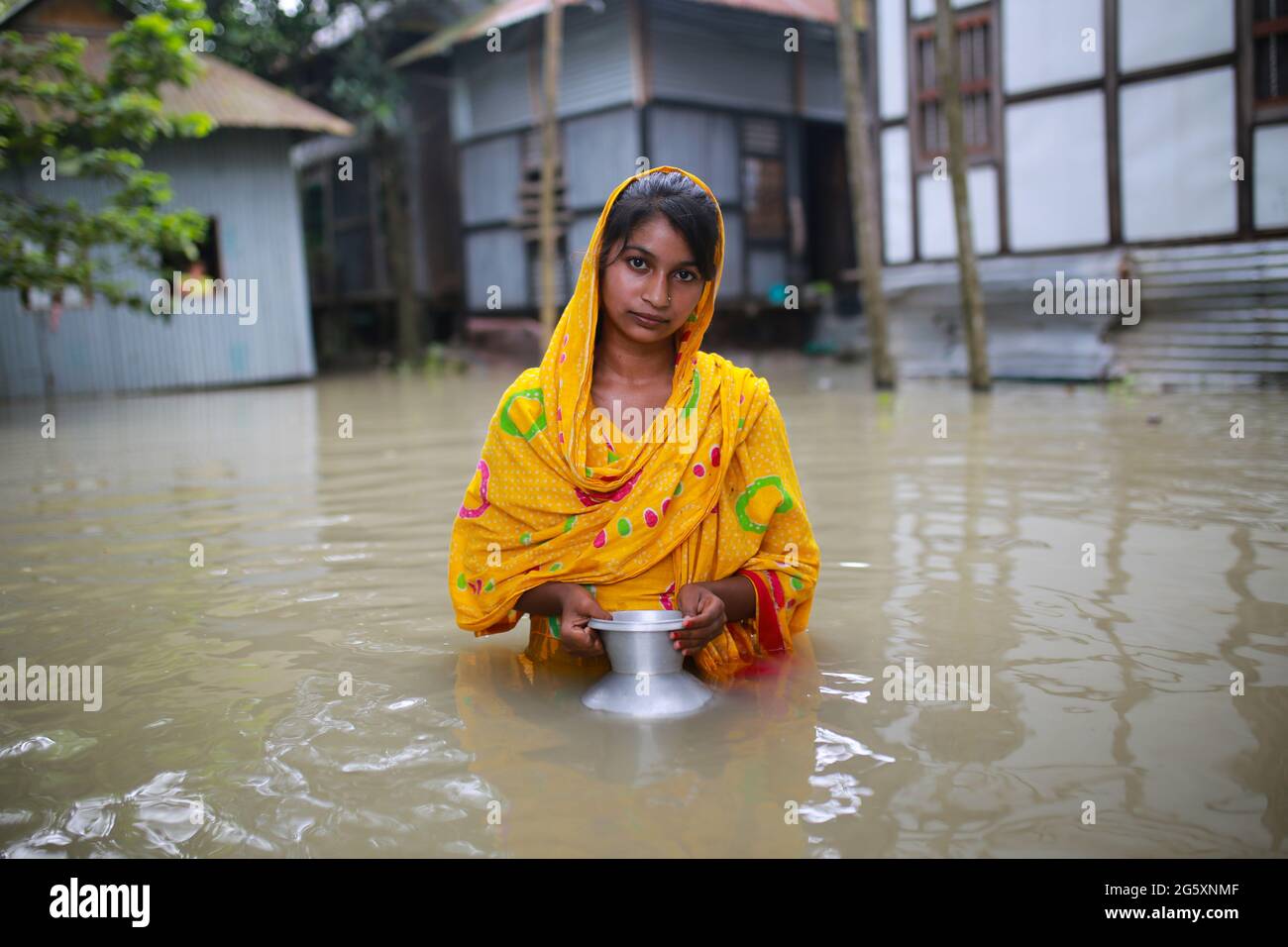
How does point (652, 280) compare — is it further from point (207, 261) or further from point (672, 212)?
point (207, 261)

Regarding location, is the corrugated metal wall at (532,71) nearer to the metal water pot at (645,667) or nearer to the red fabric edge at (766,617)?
the red fabric edge at (766,617)

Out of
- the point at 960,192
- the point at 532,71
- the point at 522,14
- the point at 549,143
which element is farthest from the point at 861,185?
the point at 532,71

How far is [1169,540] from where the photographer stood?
439 cm

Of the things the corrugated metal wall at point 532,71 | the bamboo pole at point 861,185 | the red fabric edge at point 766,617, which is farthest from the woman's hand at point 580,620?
the corrugated metal wall at point 532,71

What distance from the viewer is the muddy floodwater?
6.97 feet

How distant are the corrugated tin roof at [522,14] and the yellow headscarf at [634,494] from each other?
1389 cm

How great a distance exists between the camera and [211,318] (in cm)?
1650

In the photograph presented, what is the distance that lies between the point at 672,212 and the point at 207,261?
622 inches

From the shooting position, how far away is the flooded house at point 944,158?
1088 centimetres

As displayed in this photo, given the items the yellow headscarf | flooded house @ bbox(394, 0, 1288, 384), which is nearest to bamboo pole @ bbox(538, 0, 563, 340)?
flooded house @ bbox(394, 0, 1288, 384)

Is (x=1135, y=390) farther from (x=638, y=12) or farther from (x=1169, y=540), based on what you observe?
(x=638, y=12)

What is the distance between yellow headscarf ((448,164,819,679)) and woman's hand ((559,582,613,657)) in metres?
0.10
